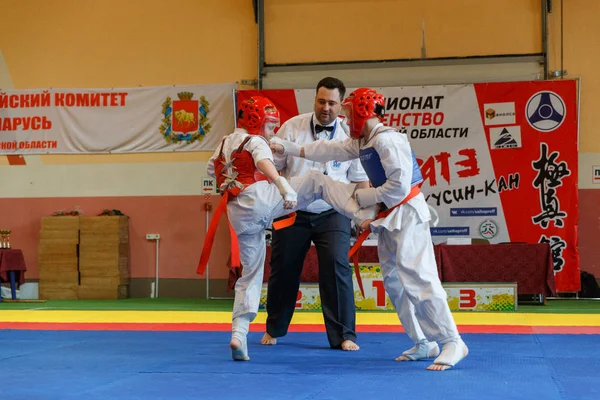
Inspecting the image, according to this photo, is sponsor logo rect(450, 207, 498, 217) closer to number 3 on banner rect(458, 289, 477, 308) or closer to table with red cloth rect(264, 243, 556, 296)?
table with red cloth rect(264, 243, 556, 296)

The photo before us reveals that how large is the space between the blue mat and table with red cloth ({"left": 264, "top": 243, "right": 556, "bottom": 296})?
3045 mm

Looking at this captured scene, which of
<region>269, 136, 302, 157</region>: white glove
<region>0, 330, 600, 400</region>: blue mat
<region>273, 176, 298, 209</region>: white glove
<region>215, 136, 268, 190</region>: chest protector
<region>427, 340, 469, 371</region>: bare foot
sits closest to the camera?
<region>0, 330, 600, 400</region>: blue mat

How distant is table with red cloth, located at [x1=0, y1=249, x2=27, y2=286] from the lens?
1032 centimetres

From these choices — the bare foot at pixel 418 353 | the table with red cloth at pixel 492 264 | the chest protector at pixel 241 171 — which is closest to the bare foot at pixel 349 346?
the bare foot at pixel 418 353

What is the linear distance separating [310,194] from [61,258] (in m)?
7.60

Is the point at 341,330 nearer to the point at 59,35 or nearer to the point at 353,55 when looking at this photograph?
the point at 353,55

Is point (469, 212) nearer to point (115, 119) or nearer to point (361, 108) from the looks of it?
point (115, 119)

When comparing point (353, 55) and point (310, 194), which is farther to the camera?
point (353, 55)

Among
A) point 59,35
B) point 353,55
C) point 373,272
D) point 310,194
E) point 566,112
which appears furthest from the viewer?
point 59,35

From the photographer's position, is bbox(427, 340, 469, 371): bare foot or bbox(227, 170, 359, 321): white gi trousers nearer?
bbox(427, 340, 469, 371): bare foot

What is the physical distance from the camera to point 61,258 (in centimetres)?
1119

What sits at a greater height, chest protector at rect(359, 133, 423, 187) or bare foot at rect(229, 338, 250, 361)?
chest protector at rect(359, 133, 423, 187)

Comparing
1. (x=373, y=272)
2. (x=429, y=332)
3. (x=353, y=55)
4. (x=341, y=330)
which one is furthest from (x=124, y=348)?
(x=353, y=55)

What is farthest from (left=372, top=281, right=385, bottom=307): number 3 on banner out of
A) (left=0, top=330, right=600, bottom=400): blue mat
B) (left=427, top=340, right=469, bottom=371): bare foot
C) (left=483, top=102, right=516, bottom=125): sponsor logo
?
(left=427, top=340, right=469, bottom=371): bare foot
